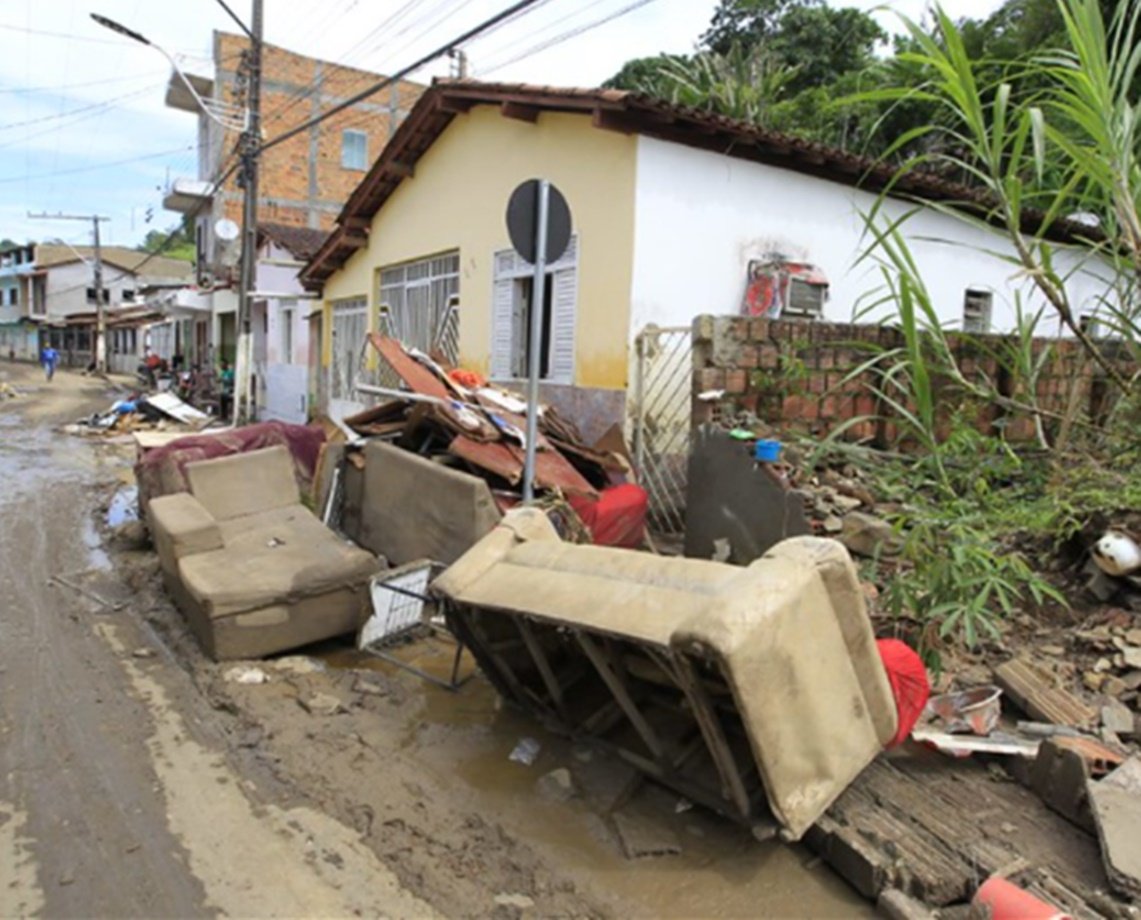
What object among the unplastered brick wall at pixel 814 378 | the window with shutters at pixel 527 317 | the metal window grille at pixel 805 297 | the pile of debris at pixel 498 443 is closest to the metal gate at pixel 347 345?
the window with shutters at pixel 527 317

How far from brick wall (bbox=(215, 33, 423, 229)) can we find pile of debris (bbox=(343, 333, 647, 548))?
23.9 m

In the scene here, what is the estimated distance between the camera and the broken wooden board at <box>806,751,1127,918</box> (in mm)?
2547

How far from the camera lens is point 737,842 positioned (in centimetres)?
293

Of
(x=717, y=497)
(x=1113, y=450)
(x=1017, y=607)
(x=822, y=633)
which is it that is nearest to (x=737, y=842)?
(x=822, y=633)

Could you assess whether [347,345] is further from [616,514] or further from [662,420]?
[616,514]

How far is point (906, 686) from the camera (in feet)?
10.1

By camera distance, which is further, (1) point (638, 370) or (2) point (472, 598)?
(1) point (638, 370)

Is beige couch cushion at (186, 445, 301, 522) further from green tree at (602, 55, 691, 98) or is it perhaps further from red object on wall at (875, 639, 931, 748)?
green tree at (602, 55, 691, 98)

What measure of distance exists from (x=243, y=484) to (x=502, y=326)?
4124 mm

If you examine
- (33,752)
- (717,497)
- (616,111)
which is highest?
(616,111)

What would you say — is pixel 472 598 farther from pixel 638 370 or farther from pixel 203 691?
pixel 638 370

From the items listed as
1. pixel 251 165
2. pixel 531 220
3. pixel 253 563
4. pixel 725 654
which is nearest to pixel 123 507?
pixel 253 563

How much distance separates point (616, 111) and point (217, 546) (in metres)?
4.88

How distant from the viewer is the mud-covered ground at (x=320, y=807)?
2.67 meters
